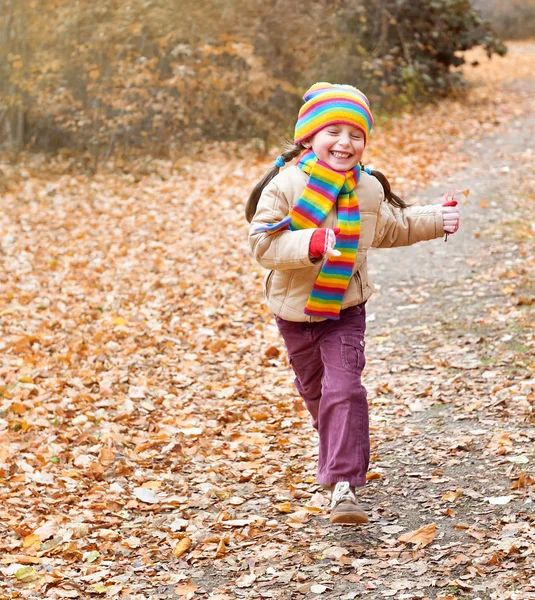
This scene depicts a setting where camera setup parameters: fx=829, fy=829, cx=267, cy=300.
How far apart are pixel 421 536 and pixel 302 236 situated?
1389 mm

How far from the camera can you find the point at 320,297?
3602mm

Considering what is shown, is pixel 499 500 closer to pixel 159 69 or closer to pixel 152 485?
pixel 152 485

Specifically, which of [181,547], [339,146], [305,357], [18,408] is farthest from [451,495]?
[18,408]

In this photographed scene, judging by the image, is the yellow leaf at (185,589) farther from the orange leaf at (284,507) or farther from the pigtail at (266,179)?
the pigtail at (266,179)

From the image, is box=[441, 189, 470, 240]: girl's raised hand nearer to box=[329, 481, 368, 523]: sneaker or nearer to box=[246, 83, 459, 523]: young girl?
box=[246, 83, 459, 523]: young girl

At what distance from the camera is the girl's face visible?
11.8 feet

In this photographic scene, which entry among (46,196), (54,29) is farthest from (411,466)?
(54,29)

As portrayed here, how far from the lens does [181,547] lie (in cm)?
377

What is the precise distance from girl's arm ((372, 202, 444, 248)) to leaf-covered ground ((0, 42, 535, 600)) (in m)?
1.24

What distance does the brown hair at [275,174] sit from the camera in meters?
3.76

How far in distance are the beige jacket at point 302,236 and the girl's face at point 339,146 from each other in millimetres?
130

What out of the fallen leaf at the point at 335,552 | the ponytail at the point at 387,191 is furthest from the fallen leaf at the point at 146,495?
the ponytail at the point at 387,191

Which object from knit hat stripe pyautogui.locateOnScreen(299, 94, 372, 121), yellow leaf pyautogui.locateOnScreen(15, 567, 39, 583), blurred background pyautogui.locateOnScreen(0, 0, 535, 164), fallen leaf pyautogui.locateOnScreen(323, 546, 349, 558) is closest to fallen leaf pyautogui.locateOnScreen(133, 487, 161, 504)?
Answer: yellow leaf pyautogui.locateOnScreen(15, 567, 39, 583)

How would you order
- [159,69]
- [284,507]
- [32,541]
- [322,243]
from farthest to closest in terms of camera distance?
[159,69] < [284,507] < [32,541] < [322,243]
